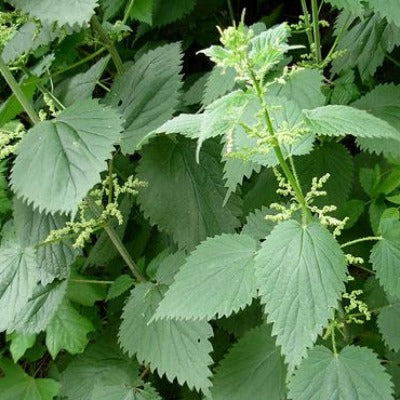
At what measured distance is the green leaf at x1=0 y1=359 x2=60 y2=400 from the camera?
2547mm

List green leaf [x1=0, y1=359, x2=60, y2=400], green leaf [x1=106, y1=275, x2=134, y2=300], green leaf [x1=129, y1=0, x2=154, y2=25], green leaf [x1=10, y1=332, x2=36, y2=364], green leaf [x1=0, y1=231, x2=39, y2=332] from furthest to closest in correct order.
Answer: green leaf [x1=0, y1=359, x2=60, y2=400] → green leaf [x1=10, y1=332, x2=36, y2=364] → green leaf [x1=129, y1=0, x2=154, y2=25] → green leaf [x1=106, y1=275, x2=134, y2=300] → green leaf [x1=0, y1=231, x2=39, y2=332]

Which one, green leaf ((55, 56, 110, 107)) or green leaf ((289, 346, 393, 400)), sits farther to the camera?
green leaf ((55, 56, 110, 107))

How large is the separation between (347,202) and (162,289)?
0.71 meters

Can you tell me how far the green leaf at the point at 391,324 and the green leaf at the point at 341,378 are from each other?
10.7 inches

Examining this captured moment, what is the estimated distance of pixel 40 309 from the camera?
81.1 inches

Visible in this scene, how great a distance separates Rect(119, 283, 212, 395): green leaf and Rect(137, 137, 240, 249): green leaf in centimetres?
22

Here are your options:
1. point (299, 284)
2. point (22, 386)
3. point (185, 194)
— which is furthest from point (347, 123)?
point (22, 386)

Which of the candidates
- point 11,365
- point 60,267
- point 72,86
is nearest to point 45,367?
point 11,365

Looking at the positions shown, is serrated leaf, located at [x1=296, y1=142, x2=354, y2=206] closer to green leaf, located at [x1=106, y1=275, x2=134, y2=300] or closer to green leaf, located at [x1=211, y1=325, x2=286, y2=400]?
green leaf, located at [x1=211, y1=325, x2=286, y2=400]

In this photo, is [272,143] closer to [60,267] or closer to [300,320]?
[300,320]

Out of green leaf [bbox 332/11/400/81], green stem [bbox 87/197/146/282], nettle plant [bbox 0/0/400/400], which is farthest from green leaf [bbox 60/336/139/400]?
green leaf [bbox 332/11/400/81]

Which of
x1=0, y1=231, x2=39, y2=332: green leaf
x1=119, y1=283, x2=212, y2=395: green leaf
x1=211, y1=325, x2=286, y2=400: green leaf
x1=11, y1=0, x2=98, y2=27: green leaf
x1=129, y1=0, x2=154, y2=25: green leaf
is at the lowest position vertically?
x1=211, y1=325, x2=286, y2=400: green leaf

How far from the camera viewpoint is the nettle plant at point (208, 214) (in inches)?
49.4

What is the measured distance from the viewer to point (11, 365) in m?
2.80
